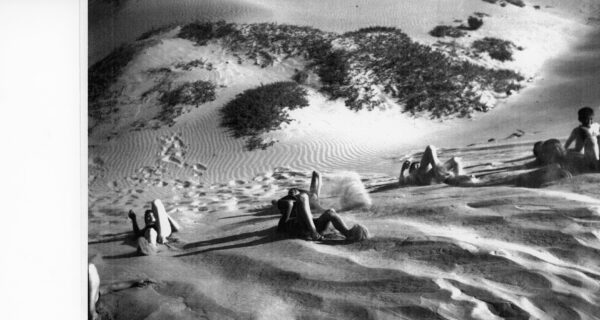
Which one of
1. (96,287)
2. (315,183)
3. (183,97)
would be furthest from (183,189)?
(315,183)

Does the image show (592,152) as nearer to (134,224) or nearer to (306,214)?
(306,214)

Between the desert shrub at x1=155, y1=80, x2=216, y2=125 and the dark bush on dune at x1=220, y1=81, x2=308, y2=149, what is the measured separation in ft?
1.03

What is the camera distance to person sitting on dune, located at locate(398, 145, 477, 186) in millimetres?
8758

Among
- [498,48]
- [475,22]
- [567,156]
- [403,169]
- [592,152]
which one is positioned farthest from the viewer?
[475,22]

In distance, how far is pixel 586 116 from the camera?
8.41 metres

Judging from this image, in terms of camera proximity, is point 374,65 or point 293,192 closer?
point 293,192

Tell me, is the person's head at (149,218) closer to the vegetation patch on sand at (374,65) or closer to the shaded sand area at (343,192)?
the shaded sand area at (343,192)

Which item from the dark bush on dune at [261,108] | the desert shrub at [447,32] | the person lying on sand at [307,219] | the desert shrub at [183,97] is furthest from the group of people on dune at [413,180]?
the desert shrub at [447,32]

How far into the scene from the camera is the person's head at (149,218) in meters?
9.34

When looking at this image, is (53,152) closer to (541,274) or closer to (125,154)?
(125,154)

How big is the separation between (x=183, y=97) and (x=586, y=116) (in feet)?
14.9

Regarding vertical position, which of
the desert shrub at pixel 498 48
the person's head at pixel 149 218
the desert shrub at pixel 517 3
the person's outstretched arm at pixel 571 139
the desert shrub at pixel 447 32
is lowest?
the person's head at pixel 149 218

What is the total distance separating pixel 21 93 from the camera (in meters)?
9.73

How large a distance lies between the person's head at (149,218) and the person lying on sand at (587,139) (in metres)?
4.46
